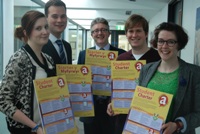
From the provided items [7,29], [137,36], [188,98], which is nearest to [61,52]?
[137,36]

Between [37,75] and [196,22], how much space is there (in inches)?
96.3

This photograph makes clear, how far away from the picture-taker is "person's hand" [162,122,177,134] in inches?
49.3

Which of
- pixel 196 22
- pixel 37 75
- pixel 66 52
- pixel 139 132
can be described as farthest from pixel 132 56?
pixel 196 22

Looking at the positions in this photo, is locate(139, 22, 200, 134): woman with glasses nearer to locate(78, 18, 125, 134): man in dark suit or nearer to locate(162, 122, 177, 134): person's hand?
locate(162, 122, 177, 134): person's hand

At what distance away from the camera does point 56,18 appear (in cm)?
187

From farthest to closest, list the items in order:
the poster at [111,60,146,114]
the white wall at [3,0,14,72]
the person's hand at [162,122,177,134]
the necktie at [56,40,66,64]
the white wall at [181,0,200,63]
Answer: the white wall at [3,0,14,72], the white wall at [181,0,200,63], the necktie at [56,40,66,64], the poster at [111,60,146,114], the person's hand at [162,122,177,134]

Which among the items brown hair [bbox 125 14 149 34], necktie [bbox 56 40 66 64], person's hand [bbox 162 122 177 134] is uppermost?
brown hair [bbox 125 14 149 34]

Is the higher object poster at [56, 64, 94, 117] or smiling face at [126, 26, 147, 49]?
smiling face at [126, 26, 147, 49]

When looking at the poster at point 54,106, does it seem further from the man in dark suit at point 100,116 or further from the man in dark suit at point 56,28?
the man in dark suit at point 100,116

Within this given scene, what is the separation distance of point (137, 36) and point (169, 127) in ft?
2.60

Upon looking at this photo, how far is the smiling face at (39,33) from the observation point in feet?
4.60

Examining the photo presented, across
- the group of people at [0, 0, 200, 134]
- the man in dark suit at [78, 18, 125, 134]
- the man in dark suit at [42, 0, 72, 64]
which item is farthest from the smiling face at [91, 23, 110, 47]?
the group of people at [0, 0, 200, 134]

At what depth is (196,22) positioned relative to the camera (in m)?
3.06

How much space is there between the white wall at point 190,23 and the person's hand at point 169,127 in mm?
2111
